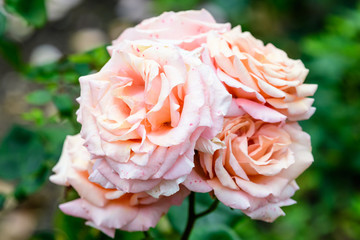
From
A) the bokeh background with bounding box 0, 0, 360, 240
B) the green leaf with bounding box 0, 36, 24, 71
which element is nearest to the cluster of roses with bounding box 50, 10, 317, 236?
the bokeh background with bounding box 0, 0, 360, 240

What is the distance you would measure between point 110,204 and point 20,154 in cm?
44

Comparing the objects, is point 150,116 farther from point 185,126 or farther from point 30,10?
point 30,10

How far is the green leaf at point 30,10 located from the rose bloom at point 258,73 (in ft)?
1.46

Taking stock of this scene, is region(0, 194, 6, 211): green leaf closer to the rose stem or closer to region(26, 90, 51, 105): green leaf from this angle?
region(26, 90, 51, 105): green leaf

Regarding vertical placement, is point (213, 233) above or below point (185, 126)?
below

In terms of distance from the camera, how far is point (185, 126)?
22.0 inches

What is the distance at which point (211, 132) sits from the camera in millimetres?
578

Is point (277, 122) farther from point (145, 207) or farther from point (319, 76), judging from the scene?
point (319, 76)

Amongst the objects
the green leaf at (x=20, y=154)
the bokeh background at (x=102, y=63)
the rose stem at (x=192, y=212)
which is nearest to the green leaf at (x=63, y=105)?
the bokeh background at (x=102, y=63)

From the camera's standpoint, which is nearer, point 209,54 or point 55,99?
point 209,54

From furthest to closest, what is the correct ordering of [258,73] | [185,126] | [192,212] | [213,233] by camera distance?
[213,233] < [192,212] < [258,73] < [185,126]

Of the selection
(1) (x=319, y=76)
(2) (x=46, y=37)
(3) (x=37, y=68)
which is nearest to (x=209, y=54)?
(3) (x=37, y=68)

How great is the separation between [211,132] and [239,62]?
0.12 m

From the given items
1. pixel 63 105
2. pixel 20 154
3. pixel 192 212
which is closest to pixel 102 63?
pixel 63 105
